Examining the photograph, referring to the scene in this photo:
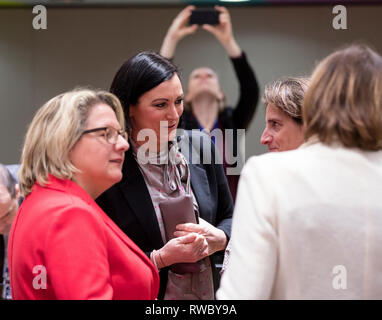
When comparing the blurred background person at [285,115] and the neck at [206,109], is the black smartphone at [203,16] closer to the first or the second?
the neck at [206,109]

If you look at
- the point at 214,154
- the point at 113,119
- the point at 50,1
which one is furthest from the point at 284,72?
the point at 113,119

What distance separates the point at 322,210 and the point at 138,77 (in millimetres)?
966

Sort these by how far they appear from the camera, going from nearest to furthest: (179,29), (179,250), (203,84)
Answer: (179,250) → (203,84) → (179,29)

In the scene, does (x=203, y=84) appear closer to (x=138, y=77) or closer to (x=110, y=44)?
(x=110, y=44)

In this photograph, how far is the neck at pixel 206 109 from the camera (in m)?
4.56

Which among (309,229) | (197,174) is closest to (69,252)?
(309,229)

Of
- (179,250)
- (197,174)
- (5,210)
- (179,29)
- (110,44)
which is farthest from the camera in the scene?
(179,29)

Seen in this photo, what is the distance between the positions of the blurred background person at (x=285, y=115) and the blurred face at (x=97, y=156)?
0.60m

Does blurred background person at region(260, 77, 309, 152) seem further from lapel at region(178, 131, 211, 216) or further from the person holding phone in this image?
the person holding phone

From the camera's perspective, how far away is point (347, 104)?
1175mm

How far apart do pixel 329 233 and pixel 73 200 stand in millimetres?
620

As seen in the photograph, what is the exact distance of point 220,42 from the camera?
5.29 metres

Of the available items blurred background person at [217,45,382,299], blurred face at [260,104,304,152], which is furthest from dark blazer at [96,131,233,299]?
blurred background person at [217,45,382,299]
